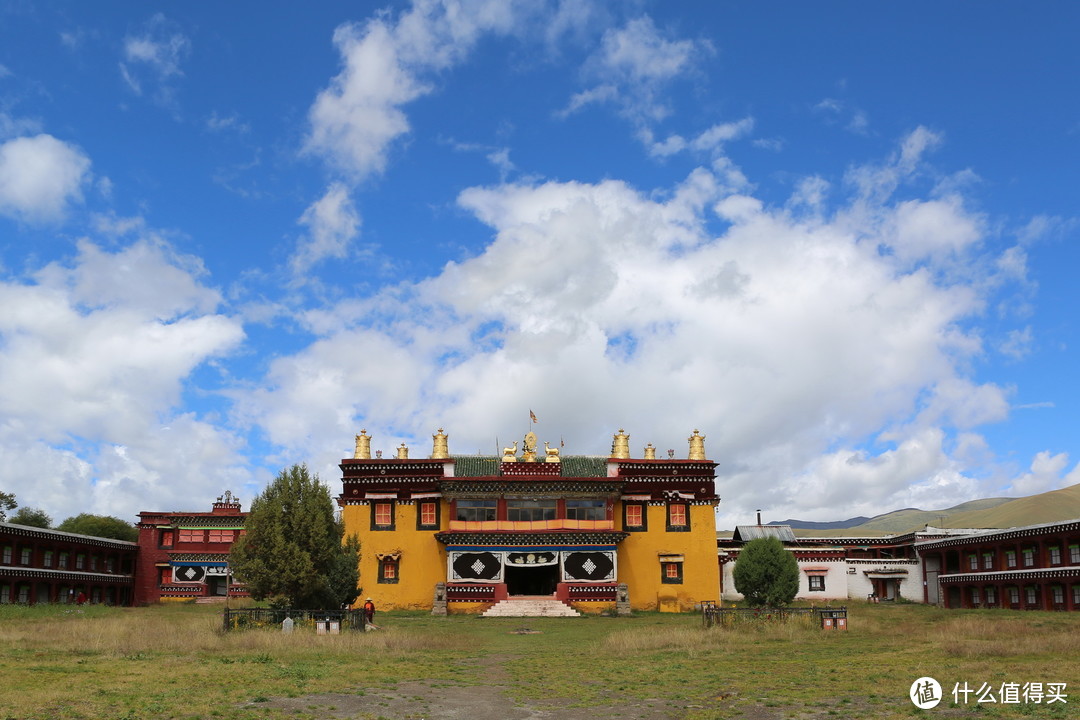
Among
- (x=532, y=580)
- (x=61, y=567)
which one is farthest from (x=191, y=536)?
(x=532, y=580)

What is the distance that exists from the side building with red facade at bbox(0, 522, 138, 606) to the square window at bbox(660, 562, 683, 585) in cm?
4094

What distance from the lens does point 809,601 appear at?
68188 mm

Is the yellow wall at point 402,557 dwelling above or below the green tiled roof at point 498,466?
below

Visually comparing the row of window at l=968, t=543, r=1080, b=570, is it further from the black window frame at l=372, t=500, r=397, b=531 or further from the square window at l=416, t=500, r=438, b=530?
the black window frame at l=372, t=500, r=397, b=531

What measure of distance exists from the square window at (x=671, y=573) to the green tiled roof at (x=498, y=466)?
24.7 ft

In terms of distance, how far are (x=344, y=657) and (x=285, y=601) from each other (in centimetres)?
1206

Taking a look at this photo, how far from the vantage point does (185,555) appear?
248 feet

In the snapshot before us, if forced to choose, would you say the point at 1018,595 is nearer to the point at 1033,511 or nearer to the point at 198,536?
the point at 198,536

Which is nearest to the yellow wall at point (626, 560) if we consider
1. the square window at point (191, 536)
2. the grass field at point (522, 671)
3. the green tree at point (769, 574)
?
the green tree at point (769, 574)

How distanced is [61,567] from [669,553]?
149ft

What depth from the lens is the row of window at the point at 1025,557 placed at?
5544 cm

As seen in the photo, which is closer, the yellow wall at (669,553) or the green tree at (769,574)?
the green tree at (769,574)

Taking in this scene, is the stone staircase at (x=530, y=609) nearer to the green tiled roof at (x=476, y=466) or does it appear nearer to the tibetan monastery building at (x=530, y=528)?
the tibetan monastery building at (x=530, y=528)

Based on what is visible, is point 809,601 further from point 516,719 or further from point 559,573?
point 516,719
